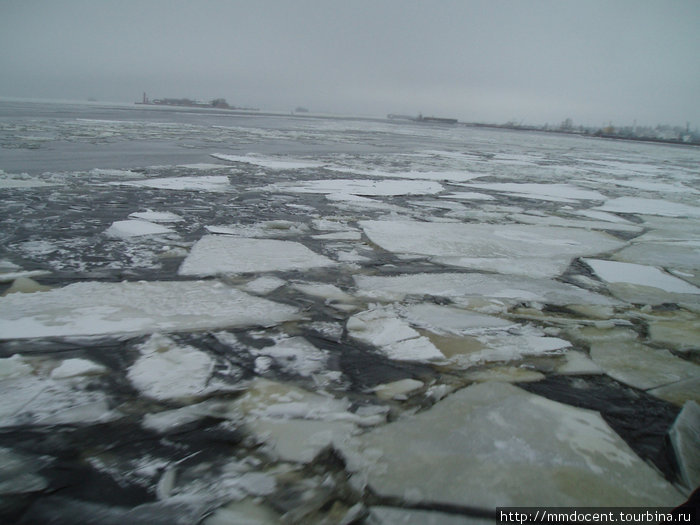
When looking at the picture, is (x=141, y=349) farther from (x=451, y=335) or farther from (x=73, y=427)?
(x=451, y=335)

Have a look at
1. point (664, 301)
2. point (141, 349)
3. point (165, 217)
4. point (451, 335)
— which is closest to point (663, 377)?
point (451, 335)

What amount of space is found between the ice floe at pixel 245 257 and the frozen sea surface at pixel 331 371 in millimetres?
15

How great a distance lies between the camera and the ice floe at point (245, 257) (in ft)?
5.19

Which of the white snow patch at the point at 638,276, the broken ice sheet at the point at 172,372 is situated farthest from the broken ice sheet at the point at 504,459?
the white snow patch at the point at 638,276

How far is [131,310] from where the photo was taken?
119 centimetres

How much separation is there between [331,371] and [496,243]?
4.82ft

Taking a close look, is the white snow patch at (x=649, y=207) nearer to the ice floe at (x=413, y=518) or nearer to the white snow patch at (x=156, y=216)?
the white snow patch at (x=156, y=216)

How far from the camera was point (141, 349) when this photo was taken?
1.00m

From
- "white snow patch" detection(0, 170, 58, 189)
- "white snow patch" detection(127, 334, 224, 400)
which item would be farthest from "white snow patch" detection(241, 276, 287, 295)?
"white snow patch" detection(0, 170, 58, 189)

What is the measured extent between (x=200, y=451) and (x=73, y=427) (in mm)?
245

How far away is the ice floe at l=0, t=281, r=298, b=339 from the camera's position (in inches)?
42.9

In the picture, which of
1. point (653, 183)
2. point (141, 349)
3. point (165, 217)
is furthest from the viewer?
point (653, 183)

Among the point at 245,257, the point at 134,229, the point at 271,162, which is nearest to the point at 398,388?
the point at 245,257

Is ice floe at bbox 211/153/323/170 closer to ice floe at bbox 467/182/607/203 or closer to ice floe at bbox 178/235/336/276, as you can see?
ice floe at bbox 467/182/607/203
